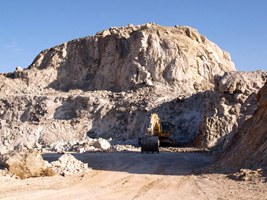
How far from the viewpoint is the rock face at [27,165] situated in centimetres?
856

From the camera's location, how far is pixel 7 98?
33125 mm

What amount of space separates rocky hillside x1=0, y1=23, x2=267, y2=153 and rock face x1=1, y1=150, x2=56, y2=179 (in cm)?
1174

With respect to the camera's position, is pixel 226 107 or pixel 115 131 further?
pixel 115 131

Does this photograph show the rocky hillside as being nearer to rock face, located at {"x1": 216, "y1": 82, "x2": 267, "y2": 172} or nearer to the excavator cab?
the excavator cab

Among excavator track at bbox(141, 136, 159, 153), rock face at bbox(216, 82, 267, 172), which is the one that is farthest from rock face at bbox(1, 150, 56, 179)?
excavator track at bbox(141, 136, 159, 153)

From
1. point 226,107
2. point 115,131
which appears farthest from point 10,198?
point 115,131

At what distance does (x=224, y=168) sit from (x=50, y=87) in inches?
1201

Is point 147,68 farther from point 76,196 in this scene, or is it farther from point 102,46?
point 76,196

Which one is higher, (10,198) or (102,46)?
(102,46)

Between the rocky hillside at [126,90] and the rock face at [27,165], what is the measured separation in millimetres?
11741

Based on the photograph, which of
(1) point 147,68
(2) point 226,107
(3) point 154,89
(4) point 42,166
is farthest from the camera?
(1) point 147,68

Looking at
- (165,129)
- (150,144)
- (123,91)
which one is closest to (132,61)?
(123,91)

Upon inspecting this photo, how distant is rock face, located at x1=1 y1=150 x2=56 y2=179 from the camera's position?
8.56 metres

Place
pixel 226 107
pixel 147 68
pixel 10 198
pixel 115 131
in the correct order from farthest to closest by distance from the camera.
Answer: pixel 147 68 < pixel 115 131 < pixel 226 107 < pixel 10 198
